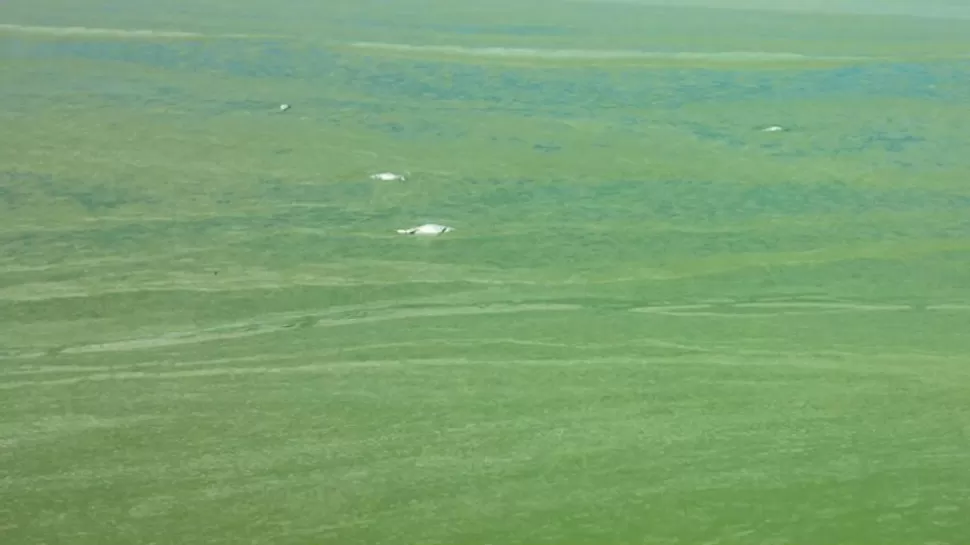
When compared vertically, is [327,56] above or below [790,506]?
above

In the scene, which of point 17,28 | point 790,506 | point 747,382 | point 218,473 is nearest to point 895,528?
point 790,506

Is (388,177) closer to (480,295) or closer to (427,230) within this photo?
(427,230)

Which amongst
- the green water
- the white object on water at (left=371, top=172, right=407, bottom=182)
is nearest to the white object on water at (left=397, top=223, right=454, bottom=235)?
the green water

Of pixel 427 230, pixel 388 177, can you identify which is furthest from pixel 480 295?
pixel 388 177

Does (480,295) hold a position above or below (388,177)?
below

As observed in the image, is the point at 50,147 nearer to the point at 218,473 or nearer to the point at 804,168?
the point at 218,473

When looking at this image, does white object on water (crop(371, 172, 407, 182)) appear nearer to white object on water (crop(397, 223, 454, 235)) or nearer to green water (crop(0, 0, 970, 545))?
green water (crop(0, 0, 970, 545))

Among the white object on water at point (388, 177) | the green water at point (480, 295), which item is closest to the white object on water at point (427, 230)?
the green water at point (480, 295)

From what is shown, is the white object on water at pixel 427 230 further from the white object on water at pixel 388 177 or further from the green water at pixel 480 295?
the white object on water at pixel 388 177
